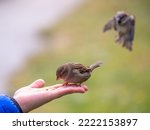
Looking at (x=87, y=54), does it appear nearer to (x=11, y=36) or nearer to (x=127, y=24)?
(x=127, y=24)

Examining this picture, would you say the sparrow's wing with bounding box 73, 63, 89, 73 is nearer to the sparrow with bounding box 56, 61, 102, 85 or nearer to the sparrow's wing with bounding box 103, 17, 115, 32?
the sparrow with bounding box 56, 61, 102, 85

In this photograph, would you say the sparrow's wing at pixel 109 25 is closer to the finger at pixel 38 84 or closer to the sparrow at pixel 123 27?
the sparrow at pixel 123 27

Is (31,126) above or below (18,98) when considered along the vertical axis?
below

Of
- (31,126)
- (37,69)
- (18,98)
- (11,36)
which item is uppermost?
(11,36)

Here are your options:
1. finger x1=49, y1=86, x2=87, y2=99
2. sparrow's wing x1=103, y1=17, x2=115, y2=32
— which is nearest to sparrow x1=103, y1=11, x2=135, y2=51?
sparrow's wing x1=103, y1=17, x2=115, y2=32

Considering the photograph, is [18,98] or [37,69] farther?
[37,69]

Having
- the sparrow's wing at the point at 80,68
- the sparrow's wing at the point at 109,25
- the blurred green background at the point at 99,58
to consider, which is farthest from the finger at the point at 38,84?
the sparrow's wing at the point at 109,25

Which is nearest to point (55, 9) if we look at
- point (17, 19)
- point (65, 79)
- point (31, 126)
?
point (17, 19)
